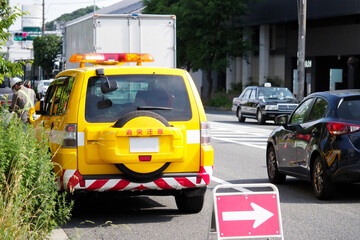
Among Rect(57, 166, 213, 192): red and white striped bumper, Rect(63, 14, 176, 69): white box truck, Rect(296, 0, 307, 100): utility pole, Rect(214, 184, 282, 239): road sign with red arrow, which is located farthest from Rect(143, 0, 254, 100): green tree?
Rect(214, 184, 282, 239): road sign with red arrow

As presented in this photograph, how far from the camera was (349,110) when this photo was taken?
35.7 ft

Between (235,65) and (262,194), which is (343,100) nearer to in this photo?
(262,194)

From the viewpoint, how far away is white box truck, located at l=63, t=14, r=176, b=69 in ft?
68.6

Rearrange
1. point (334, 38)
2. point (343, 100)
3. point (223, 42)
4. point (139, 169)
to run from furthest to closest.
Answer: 1. point (223, 42)
2. point (334, 38)
3. point (343, 100)
4. point (139, 169)

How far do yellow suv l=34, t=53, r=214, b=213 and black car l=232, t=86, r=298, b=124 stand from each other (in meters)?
22.1

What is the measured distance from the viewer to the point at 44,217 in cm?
741

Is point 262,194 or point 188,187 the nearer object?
point 262,194

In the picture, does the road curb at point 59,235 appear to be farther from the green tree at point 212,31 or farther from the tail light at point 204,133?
the green tree at point 212,31

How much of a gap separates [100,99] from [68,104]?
0.39m

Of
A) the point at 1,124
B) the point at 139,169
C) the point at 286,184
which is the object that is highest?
the point at 1,124

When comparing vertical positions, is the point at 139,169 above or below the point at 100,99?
below

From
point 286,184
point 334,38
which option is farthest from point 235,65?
point 286,184

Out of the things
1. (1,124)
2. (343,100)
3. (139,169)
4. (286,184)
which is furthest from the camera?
(286,184)

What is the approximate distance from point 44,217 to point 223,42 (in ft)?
160
